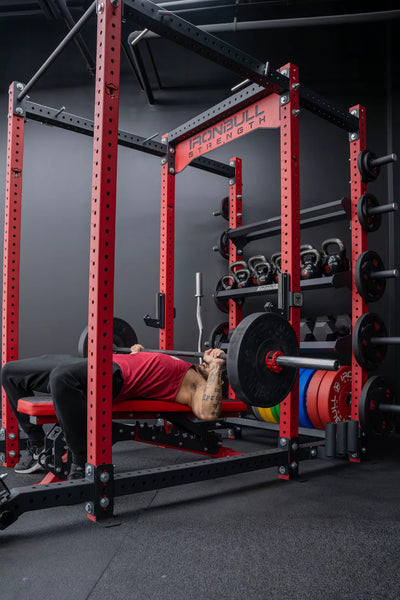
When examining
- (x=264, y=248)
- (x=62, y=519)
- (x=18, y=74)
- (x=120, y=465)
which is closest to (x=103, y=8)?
(x=62, y=519)

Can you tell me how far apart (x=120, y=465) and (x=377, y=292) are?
1.83 meters

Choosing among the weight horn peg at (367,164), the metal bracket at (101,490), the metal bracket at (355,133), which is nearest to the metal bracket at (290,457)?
the metal bracket at (101,490)

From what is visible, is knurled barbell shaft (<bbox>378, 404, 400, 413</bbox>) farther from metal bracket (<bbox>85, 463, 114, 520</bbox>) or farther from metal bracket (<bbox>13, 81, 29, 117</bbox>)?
metal bracket (<bbox>13, 81, 29, 117</bbox>)

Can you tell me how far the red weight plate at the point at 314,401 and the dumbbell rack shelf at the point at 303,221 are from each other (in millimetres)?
1030

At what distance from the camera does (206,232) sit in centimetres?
441

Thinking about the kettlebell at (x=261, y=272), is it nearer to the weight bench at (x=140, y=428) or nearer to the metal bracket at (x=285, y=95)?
the weight bench at (x=140, y=428)

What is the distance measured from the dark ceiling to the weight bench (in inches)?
117

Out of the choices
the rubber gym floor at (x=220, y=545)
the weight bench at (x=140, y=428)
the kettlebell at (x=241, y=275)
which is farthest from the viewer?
the kettlebell at (x=241, y=275)

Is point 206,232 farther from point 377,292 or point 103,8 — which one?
point 103,8

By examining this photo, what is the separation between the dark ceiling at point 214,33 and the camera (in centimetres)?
407

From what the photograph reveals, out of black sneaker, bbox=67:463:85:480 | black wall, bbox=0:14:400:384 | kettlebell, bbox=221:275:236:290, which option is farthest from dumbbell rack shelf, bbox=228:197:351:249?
black sneaker, bbox=67:463:85:480

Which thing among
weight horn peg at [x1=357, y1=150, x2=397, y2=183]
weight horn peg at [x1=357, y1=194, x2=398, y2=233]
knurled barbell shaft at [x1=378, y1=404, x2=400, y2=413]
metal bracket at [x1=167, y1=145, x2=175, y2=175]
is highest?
metal bracket at [x1=167, y1=145, x2=175, y2=175]

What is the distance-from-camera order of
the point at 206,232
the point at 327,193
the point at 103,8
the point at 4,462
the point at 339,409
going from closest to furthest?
the point at 103,8 < the point at 4,462 < the point at 339,409 < the point at 327,193 < the point at 206,232

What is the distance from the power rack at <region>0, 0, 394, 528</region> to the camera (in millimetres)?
1794
